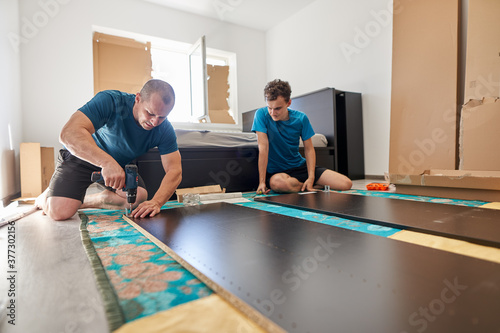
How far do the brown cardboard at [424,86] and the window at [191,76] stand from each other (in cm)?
285

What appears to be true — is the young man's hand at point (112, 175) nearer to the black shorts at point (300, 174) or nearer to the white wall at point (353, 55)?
the black shorts at point (300, 174)

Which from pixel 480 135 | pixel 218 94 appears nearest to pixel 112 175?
pixel 480 135

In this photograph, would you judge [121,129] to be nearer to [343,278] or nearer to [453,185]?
[343,278]

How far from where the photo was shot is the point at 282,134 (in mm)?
2814

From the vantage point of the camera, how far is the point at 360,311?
2.03ft

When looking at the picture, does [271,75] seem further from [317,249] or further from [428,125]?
[317,249]

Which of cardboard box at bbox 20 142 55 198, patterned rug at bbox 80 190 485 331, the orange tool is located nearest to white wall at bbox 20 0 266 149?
cardboard box at bbox 20 142 55 198

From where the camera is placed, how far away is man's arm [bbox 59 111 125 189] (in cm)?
145

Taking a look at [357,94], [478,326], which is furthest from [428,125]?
[478,326]

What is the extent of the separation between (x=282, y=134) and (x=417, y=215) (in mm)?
1524

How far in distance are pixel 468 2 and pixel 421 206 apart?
8.54 ft

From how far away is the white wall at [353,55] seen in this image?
3.93 m

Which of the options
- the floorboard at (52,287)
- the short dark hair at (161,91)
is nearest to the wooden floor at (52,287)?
the floorboard at (52,287)

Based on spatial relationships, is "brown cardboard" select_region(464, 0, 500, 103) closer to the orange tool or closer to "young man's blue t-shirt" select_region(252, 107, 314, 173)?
the orange tool
